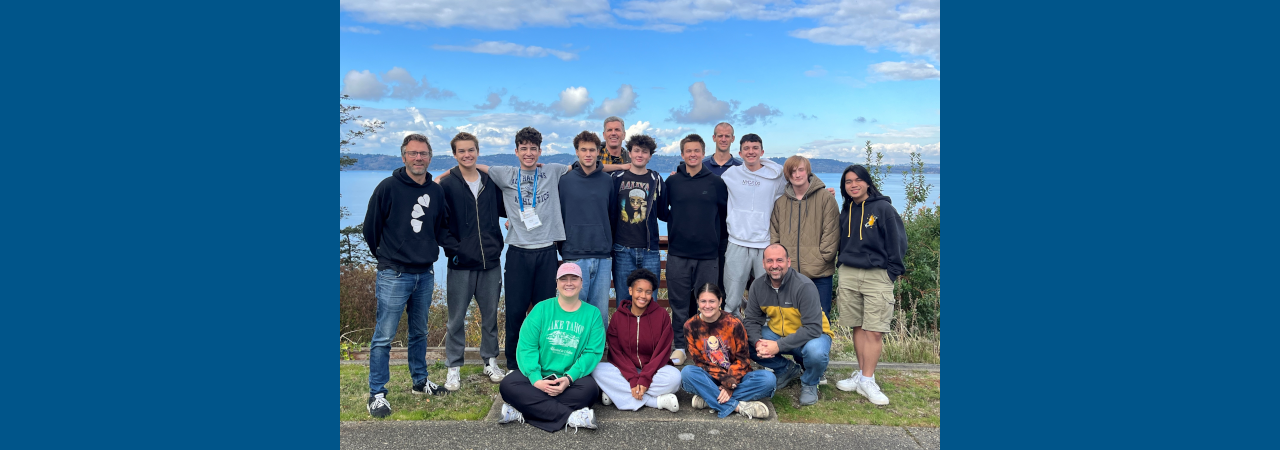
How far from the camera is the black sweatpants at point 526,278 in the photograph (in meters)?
5.29

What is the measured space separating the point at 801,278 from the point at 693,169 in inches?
52.2

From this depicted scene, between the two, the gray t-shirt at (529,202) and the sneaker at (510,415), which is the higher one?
the gray t-shirt at (529,202)

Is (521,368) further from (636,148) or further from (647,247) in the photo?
(636,148)

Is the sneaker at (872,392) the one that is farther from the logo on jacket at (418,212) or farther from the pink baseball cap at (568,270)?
the logo on jacket at (418,212)

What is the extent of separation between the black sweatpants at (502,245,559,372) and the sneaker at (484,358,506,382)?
34 centimetres

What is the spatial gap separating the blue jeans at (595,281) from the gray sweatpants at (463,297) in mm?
698

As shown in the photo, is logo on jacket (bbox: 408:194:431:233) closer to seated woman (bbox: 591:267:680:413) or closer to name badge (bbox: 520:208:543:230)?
name badge (bbox: 520:208:543:230)

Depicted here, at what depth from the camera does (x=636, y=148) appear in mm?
5723

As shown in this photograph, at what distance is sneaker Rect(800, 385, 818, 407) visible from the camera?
201 inches

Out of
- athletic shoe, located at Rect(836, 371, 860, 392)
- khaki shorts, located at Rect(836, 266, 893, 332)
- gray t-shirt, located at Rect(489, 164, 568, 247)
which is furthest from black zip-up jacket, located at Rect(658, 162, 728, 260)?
athletic shoe, located at Rect(836, 371, 860, 392)

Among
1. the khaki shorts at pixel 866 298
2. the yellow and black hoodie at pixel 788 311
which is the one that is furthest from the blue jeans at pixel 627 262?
the khaki shorts at pixel 866 298

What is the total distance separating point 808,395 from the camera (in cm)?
513

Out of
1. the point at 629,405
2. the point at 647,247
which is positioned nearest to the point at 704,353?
the point at 629,405

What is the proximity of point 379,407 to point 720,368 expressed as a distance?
8.26 feet
